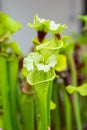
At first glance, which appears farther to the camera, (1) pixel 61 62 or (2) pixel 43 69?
(1) pixel 61 62

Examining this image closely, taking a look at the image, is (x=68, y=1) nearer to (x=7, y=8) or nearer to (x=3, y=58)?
(x=7, y=8)

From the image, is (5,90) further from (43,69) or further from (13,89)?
(43,69)

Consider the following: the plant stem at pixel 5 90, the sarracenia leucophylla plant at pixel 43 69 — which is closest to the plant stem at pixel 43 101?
the sarracenia leucophylla plant at pixel 43 69

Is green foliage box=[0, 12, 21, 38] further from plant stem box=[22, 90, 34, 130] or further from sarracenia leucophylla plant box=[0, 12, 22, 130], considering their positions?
plant stem box=[22, 90, 34, 130]

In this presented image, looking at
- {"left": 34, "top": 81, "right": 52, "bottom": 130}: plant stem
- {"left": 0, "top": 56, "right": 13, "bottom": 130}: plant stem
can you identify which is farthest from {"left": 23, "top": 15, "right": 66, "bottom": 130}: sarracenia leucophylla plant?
{"left": 0, "top": 56, "right": 13, "bottom": 130}: plant stem

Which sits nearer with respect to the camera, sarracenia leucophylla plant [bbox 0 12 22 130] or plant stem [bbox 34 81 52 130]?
plant stem [bbox 34 81 52 130]

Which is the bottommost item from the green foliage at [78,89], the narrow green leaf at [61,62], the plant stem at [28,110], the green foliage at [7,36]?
the plant stem at [28,110]

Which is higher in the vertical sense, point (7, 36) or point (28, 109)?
point (7, 36)

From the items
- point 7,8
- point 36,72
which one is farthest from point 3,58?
point 7,8

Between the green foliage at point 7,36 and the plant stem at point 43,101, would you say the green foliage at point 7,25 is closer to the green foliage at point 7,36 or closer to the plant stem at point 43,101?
the green foliage at point 7,36

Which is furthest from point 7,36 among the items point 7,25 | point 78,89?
point 78,89
